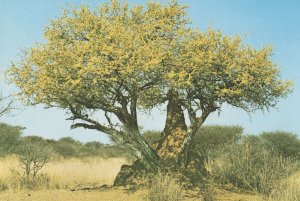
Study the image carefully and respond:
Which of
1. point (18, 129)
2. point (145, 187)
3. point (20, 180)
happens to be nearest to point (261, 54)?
point (145, 187)

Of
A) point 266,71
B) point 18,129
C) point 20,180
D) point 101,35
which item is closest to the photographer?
point 101,35

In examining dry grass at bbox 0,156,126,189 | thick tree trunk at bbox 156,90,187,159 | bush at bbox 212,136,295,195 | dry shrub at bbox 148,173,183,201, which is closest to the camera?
dry shrub at bbox 148,173,183,201

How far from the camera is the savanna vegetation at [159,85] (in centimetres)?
1529

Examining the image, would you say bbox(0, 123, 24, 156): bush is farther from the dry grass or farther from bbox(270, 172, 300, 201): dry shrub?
bbox(270, 172, 300, 201): dry shrub

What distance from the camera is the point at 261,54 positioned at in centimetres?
1694

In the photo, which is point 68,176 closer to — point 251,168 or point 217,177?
point 217,177

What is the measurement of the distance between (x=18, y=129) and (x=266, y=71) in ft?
116

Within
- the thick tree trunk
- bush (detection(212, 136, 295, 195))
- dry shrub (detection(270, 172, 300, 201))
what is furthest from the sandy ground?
the thick tree trunk

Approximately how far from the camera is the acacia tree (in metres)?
15.3

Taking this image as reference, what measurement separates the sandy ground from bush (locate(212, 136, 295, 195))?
0.67 metres

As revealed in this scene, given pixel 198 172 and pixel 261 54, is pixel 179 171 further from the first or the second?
pixel 261 54

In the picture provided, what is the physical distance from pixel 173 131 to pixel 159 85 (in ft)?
9.16

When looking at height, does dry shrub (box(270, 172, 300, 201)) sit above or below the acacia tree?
below

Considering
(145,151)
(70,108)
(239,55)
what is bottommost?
(145,151)
